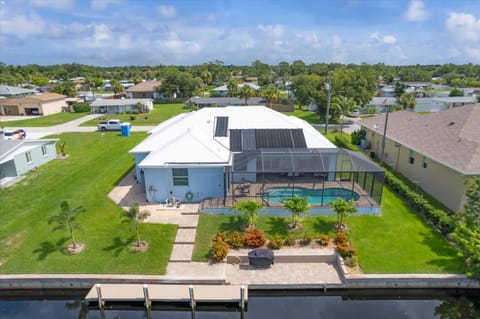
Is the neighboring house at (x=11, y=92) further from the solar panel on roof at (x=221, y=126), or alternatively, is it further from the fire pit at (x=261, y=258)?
the fire pit at (x=261, y=258)

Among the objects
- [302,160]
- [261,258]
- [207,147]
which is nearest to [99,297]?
[261,258]

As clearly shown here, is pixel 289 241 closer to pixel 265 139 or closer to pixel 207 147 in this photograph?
pixel 207 147

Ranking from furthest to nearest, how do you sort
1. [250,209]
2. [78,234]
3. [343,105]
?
[343,105] → [78,234] → [250,209]

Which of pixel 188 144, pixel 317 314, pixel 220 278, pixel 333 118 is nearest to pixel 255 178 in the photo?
pixel 188 144

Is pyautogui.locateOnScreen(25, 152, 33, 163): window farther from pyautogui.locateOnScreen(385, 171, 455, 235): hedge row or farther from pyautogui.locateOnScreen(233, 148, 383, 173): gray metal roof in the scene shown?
pyautogui.locateOnScreen(385, 171, 455, 235): hedge row

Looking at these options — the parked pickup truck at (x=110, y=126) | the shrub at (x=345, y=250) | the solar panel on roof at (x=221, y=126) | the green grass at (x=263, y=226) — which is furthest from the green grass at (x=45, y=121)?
the shrub at (x=345, y=250)

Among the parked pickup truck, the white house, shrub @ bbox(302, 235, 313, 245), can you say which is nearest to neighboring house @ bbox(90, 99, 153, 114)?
the parked pickup truck
